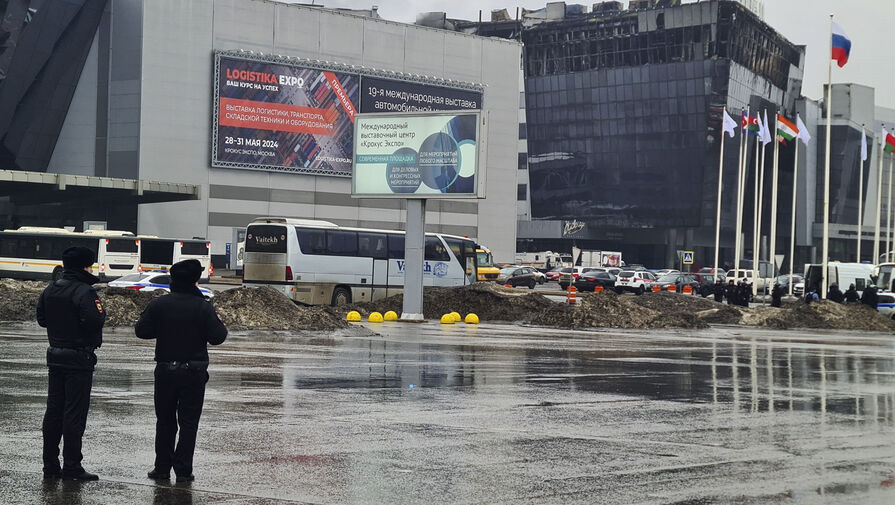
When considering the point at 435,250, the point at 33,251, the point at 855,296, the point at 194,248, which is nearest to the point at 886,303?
the point at 855,296

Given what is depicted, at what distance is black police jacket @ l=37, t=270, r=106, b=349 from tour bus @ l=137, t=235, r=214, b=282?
165 feet

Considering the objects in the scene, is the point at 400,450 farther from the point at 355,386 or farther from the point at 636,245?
the point at 636,245

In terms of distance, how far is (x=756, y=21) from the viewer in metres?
120

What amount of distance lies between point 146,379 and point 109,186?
183 feet

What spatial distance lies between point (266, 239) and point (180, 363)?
34788 mm

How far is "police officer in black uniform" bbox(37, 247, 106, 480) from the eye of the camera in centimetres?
850

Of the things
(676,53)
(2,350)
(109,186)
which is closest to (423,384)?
(2,350)

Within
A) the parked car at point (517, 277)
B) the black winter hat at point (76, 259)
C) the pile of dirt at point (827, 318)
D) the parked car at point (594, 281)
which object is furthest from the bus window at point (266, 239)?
the parked car at point (517, 277)

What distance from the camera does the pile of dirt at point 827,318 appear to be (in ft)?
139

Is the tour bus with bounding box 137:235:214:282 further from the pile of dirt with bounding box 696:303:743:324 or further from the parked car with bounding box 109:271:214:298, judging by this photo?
the pile of dirt with bounding box 696:303:743:324

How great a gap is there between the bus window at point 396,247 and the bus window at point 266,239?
5.32m

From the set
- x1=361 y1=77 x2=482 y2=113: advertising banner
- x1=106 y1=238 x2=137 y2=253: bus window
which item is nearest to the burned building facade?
x1=361 y1=77 x2=482 y2=113: advertising banner

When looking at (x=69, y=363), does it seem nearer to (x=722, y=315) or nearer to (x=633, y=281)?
(x=722, y=315)

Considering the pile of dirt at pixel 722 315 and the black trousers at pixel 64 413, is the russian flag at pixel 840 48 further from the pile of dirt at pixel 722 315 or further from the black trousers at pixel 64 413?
the black trousers at pixel 64 413
